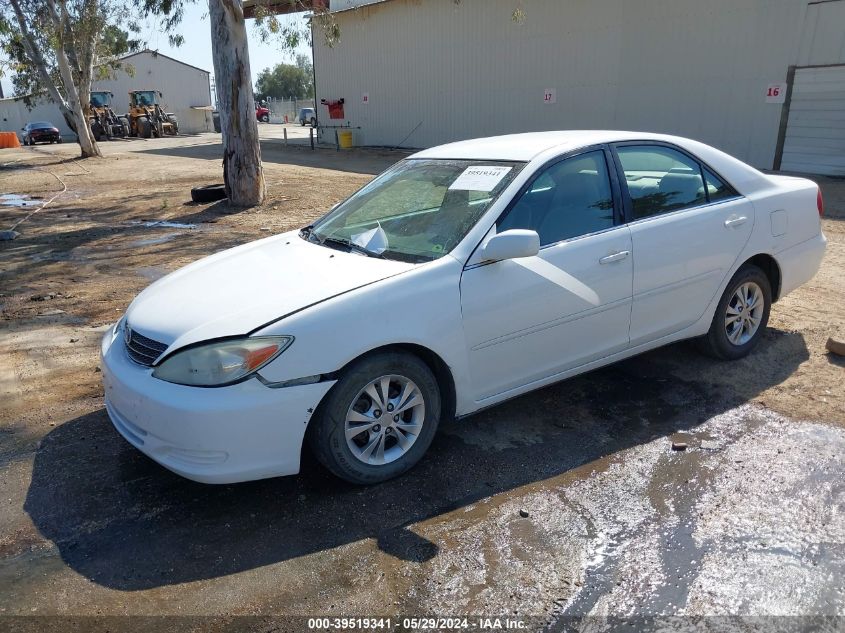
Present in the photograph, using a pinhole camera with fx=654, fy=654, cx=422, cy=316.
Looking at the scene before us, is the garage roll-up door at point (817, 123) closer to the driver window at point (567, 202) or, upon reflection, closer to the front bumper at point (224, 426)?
the driver window at point (567, 202)

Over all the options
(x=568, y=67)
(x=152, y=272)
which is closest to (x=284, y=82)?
(x=568, y=67)

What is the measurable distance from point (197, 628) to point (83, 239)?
349 inches

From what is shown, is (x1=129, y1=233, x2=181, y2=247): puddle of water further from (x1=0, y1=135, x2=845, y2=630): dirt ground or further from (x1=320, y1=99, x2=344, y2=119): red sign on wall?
(x1=320, y1=99, x2=344, y2=119): red sign on wall

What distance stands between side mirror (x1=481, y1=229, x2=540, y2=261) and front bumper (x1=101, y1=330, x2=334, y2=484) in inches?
41.1

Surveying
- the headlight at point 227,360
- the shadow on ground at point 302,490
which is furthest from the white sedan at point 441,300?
the shadow on ground at point 302,490

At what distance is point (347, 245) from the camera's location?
3.80 metres

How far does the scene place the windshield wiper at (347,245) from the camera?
3.58m

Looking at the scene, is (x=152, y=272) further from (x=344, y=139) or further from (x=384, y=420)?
(x=344, y=139)

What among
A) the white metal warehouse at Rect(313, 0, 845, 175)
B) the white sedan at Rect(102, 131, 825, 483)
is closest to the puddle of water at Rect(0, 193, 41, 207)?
the white sedan at Rect(102, 131, 825, 483)

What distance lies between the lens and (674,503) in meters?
3.17

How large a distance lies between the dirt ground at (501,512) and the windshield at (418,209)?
1.16 meters

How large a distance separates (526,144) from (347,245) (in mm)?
1271

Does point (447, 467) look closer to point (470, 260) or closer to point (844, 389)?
point (470, 260)

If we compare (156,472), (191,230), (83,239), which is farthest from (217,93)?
(156,472)
